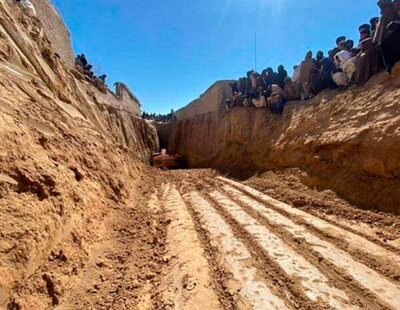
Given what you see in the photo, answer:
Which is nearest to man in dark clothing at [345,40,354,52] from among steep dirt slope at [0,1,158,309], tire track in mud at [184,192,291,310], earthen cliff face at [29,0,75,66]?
tire track in mud at [184,192,291,310]

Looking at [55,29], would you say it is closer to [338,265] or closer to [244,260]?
[244,260]

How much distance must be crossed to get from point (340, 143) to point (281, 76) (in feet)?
14.5

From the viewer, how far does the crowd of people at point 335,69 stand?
4.61 metres

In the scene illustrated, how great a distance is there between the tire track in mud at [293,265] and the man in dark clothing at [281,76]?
590cm

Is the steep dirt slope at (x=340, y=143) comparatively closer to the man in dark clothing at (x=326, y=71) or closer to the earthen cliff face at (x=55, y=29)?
the man in dark clothing at (x=326, y=71)

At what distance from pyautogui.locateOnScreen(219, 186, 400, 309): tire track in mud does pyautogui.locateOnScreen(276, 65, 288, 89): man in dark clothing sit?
586 cm

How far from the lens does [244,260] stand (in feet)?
8.09

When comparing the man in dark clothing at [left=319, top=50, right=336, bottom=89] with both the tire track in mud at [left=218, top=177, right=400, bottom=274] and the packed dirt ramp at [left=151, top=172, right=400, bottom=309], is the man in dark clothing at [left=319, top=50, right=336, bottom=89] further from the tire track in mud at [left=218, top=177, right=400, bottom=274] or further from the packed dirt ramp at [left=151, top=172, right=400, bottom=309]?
the packed dirt ramp at [left=151, top=172, right=400, bottom=309]

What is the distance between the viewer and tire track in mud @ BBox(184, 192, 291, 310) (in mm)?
1879

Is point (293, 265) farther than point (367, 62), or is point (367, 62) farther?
point (367, 62)

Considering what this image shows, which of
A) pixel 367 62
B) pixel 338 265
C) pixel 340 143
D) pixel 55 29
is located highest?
pixel 55 29

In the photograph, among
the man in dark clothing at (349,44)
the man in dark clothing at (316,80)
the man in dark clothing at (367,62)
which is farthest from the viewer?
the man in dark clothing at (316,80)

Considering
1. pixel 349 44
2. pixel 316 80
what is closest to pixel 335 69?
pixel 316 80

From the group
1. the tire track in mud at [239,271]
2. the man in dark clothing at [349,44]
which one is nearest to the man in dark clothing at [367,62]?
the man in dark clothing at [349,44]
